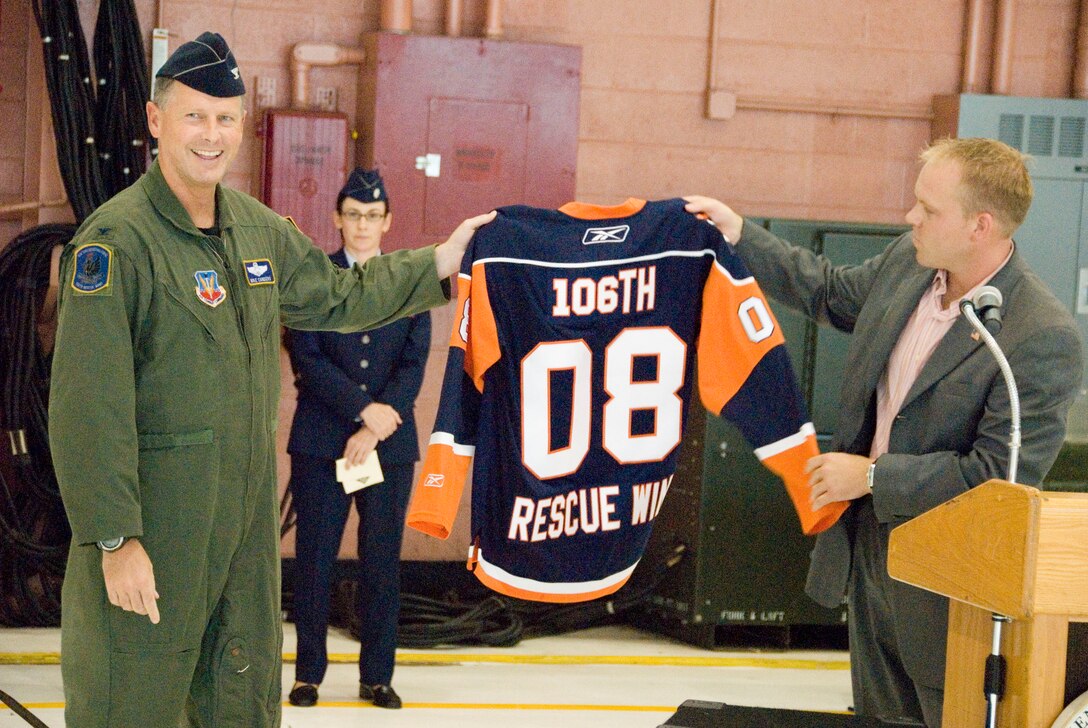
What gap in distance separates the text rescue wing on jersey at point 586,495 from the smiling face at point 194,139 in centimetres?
85

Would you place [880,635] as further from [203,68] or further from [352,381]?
[352,381]

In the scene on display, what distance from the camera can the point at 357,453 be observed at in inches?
171

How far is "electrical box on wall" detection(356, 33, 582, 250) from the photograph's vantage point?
5.34 m

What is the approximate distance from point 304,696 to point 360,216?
1609mm

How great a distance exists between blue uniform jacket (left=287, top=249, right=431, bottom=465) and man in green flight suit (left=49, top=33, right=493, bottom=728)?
5.34ft

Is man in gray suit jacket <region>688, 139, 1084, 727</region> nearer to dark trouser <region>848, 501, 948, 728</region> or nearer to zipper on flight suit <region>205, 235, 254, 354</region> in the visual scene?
dark trouser <region>848, 501, 948, 728</region>

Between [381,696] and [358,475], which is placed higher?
[358,475]

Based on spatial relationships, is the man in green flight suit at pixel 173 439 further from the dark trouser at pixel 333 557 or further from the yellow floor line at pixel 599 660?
the yellow floor line at pixel 599 660

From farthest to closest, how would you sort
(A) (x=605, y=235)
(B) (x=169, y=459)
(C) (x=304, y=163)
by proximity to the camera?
(C) (x=304, y=163), (A) (x=605, y=235), (B) (x=169, y=459)

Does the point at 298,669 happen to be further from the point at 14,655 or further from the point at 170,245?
the point at 170,245

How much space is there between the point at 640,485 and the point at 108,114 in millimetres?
2997

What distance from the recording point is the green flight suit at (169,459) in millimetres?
2430

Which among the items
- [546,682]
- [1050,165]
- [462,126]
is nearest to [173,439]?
[546,682]

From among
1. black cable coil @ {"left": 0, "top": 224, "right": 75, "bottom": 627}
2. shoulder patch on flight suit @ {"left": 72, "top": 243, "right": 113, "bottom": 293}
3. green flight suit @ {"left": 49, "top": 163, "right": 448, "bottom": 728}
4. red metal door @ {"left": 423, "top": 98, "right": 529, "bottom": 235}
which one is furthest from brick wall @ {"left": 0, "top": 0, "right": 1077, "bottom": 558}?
shoulder patch on flight suit @ {"left": 72, "top": 243, "right": 113, "bottom": 293}
